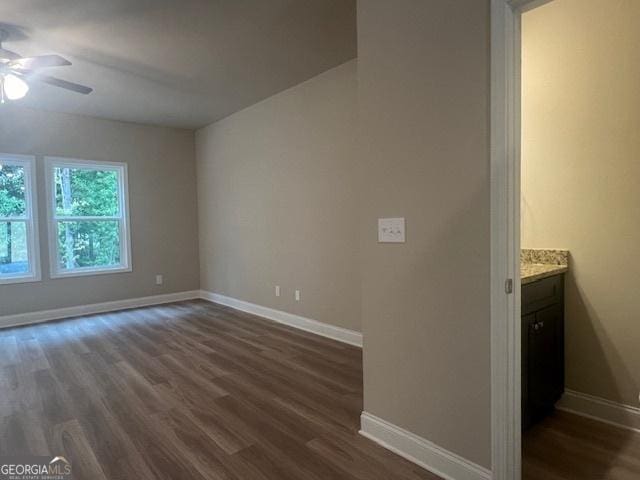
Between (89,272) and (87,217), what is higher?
(87,217)

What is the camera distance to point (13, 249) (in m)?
4.75

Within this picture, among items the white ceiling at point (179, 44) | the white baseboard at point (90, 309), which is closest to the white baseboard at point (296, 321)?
the white baseboard at point (90, 309)

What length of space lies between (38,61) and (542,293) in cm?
384

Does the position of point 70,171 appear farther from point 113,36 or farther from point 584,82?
point 584,82

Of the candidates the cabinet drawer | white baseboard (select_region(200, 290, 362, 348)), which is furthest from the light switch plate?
white baseboard (select_region(200, 290, 362, 348))

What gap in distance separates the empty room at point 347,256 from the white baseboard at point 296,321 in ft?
0.08

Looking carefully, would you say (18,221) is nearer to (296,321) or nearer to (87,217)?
(87,217)

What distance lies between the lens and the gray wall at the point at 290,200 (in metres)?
3.74

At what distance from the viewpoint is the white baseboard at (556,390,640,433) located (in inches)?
84.2

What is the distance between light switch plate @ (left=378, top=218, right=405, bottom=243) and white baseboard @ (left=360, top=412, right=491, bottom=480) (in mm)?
966

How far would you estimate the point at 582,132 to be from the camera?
7.69ft

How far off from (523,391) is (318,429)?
1.13 meters

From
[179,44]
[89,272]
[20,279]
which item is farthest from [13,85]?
[89,272]

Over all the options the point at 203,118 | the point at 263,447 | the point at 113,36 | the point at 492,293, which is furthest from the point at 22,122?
the point at 492,293
